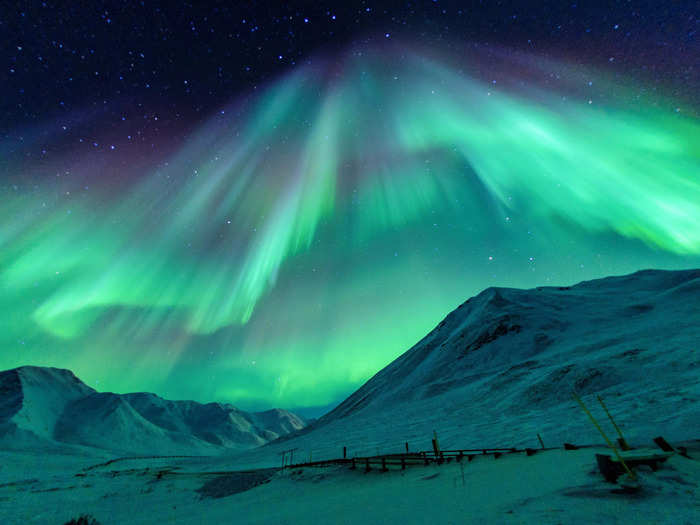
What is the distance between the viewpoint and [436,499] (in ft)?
39.4

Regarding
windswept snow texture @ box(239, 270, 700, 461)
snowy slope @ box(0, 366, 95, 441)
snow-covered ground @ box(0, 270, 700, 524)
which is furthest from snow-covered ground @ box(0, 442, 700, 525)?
snowy slope @ box(0, 366, 95, 441)

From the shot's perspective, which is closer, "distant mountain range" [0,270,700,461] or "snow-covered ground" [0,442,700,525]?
"snow-covered ground" [0,442,700,525]

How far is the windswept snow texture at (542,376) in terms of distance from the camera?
26562 mm

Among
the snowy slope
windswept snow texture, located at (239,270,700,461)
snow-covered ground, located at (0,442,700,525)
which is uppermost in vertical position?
the snowy slope

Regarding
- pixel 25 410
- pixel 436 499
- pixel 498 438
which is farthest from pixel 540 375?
pixel 25 410

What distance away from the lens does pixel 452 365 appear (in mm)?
79438

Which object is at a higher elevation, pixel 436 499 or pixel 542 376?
pixel 542 376

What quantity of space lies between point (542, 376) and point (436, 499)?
129ft

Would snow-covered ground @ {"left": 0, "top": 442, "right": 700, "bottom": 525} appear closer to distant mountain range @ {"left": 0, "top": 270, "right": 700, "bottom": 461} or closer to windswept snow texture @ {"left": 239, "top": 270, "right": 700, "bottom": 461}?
windswept snow texture @ {"left": 239, "top": 270, "right": 700, "bottom": 461}

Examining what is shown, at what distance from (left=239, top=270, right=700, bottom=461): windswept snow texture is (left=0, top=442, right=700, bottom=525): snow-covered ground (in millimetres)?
9896

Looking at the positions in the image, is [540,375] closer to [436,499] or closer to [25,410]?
[436,499]

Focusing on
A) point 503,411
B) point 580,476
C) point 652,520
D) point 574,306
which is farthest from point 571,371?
point 574,306

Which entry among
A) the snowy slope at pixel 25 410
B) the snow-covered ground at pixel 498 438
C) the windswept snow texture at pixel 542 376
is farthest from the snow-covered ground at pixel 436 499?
the snowy slope at pixel 25 410

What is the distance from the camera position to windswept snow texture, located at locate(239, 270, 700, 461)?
87.1ft
